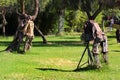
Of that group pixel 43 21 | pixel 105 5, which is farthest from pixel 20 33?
pixel 43 21

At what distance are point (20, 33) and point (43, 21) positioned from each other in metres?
32.3

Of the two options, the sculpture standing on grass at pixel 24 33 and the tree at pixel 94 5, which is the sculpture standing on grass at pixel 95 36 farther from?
the tree at pixel 94 5

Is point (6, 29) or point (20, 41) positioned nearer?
point (20, 41)

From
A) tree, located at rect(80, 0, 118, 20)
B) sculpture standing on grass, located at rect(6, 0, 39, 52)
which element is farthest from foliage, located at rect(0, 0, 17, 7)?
sculpture standing on grass, located at rect(6, 0, 39, 52)

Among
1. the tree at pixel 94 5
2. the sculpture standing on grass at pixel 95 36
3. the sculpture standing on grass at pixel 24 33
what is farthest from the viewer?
the tree at pixel 94 5

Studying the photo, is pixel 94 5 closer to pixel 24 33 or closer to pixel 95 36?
pixel 24 33

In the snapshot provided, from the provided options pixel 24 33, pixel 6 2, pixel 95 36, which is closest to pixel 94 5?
pixel 6 2

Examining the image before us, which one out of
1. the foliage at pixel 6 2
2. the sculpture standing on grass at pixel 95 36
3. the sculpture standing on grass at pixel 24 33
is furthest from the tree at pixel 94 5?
the sculpture standing on grass at pixel 95 36

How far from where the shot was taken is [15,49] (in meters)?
23.3

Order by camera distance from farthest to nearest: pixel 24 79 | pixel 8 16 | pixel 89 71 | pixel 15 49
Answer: pixel 8 16, pixel 15 49, pixel 89 71, pixel 24 79

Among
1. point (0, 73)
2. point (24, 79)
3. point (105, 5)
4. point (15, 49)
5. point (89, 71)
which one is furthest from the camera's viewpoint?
point (105, 5)

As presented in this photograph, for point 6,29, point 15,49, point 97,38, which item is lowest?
point 6,29

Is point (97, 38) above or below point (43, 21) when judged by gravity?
above

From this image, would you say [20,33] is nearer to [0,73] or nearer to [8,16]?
[0,73]
